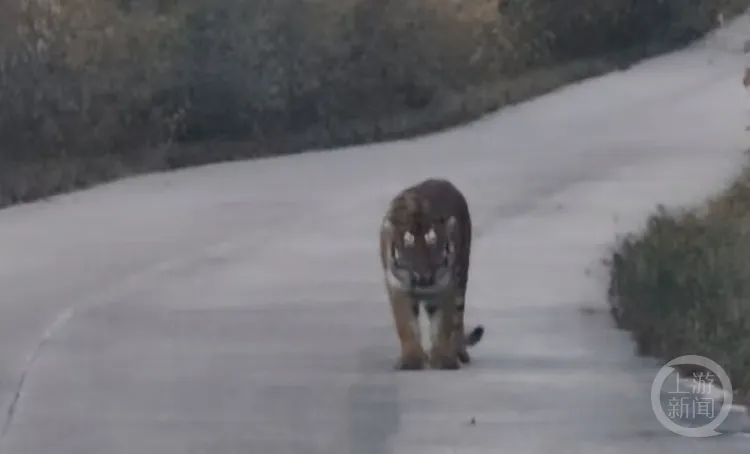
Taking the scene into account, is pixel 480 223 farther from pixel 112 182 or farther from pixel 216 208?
pixel 112 182

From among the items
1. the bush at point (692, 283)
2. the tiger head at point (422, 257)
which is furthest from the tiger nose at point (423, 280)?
the bush at point (692, 283)

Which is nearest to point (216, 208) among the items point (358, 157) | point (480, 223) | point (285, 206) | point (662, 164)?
point (285, 206)

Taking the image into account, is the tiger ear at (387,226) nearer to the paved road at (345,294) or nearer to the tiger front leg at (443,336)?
the paved road at (345,294)

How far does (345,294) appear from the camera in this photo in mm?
1718

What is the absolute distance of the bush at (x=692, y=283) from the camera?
159 cm

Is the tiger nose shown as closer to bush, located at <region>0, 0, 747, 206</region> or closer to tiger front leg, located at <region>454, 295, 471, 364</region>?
tiger front leg, located at <region>454, 295, 471, 364</region>

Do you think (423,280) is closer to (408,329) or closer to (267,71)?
(408,329)

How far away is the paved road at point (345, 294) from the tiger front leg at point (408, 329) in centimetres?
2

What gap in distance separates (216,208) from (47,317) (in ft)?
0.96

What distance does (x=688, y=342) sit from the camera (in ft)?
5.25

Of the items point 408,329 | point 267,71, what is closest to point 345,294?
point 408,329

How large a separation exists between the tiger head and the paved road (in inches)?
2.6

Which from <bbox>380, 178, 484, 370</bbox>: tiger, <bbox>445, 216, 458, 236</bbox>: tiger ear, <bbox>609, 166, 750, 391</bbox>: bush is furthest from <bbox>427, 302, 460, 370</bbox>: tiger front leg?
<bbox>609, 166, 750, 391</bbox>: bush

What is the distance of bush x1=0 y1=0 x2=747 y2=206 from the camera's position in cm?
180
